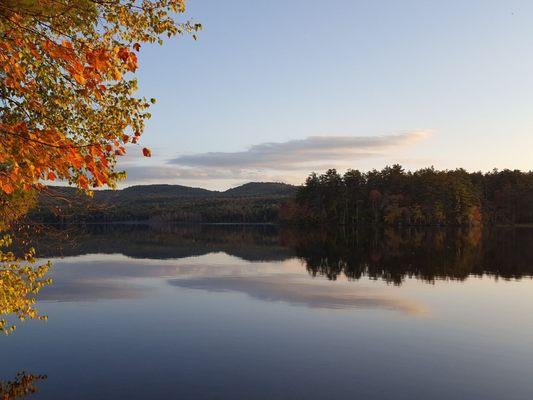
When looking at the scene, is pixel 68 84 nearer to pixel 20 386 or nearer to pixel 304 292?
pixel 20 386

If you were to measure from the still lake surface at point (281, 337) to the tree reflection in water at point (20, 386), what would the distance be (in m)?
0.31

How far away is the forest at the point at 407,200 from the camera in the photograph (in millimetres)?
154000

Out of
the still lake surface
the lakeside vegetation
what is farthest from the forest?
the still lake surface

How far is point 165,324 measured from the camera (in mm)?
24500

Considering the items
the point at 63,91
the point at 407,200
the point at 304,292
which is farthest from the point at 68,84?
the point at 407,200

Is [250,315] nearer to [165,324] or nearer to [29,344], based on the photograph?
[165,324]

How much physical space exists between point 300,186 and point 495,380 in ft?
506

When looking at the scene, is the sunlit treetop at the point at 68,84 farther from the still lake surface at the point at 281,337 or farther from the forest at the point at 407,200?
the forest at the point at 407,200

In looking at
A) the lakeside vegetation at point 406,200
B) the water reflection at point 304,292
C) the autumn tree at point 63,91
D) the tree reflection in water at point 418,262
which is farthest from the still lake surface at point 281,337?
the lakeside vegetation at point 406,200

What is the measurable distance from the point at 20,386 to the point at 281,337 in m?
10.4

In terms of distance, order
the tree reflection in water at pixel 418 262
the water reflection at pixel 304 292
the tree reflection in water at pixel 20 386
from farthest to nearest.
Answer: the tree reflection in water at pixel 418 262 < the water reflection at pixel 304 292 < the tree reflection in water at pixel 20 386

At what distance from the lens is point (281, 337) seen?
21766mm

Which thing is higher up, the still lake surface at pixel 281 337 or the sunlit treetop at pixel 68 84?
the sunlit treetop at pixel 68 84

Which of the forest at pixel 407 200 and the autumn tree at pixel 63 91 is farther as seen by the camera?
the forest at pixel 407 200
